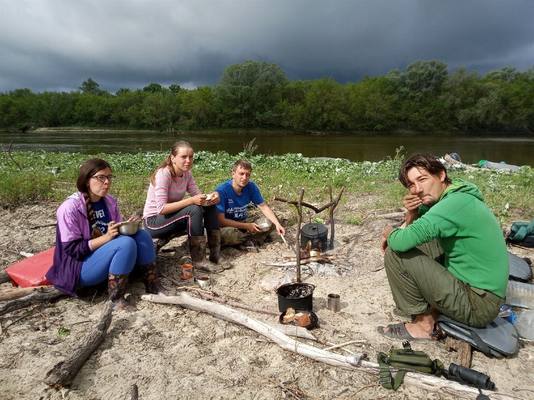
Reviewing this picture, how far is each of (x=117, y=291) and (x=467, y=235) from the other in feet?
8.45

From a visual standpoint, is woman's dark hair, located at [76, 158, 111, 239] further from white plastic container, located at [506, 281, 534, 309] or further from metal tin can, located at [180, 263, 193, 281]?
white plastic container, located at [506, 281, 534, 309]

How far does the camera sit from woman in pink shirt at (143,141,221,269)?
12.3 ft

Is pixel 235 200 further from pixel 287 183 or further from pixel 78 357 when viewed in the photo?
pixel 287 183

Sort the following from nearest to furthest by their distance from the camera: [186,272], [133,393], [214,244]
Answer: [133,393], [186,272], [214,244]

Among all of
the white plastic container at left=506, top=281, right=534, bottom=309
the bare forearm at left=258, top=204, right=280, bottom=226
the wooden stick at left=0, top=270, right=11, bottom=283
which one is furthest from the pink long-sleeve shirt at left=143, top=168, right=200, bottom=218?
the white plastic container at left=506, top=281, right=534, bottom=309

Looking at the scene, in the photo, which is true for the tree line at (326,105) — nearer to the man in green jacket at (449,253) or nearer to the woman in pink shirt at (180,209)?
the woman in pink shirt at (180,209)

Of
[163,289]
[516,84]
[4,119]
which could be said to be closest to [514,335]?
[163,289]

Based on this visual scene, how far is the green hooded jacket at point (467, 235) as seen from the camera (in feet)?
7.25

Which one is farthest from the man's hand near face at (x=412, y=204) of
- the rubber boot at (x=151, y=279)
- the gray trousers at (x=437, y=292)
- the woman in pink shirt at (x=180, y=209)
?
the rubber boot at (x=151, y=279)

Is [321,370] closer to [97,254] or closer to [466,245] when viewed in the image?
[466,245]

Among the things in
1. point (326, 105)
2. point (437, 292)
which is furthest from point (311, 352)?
point (326, 105)

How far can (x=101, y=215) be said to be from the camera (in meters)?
3.10

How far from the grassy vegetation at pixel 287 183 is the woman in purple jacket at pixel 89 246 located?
2.49m

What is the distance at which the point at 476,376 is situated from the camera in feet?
6.85
